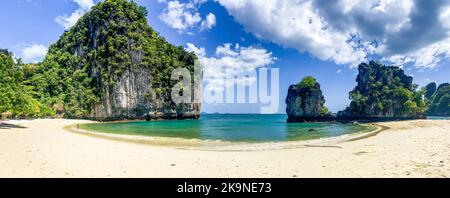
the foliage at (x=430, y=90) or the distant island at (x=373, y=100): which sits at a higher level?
the foliage at (x=430, y=90)

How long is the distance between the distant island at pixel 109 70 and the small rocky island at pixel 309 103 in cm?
4214

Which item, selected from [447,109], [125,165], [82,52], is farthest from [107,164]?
[447,109]

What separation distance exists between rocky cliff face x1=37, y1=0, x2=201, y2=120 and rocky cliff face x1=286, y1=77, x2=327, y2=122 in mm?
39612

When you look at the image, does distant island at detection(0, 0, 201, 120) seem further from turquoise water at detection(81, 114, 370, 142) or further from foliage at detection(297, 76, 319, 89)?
foliage at detection(297, 76, 319, 89)

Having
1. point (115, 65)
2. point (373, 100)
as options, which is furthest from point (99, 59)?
point (373, 100)

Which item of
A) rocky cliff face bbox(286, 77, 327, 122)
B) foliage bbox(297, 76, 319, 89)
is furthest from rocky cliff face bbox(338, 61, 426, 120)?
foliage bbox(297, 76, 319, 89)

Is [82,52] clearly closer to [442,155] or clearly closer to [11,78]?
[11,78]

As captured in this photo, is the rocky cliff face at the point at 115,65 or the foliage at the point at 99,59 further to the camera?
the rocky cliff face at the point at 115,65

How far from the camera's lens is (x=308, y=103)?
82750 millimetres

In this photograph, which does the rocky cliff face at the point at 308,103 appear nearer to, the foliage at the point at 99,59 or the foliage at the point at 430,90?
the foliage at the point at 99,59

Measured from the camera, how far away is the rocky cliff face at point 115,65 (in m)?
74.5

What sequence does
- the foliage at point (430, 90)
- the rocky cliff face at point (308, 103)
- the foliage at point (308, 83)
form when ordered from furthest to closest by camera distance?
the foliage at point (430, 90) → the foliage at point (308, 83) → the rocky cliff face at point (308, 103)

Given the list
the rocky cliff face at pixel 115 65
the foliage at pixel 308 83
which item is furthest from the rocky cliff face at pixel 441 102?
the rocky cliff face at pixel 115 65
